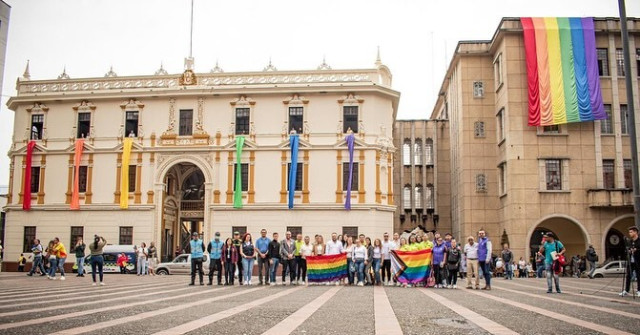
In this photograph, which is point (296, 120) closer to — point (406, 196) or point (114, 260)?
point (406, 196)

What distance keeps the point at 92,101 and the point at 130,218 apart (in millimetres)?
8751

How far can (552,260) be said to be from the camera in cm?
1802

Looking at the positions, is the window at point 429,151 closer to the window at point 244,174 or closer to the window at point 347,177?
the window at point 347,177

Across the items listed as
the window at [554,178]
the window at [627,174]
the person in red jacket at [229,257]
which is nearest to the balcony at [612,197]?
the window at [627,174]

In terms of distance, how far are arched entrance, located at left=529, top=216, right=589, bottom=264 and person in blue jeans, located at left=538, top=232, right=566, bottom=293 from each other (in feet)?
71.4

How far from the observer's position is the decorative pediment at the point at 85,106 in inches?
1658

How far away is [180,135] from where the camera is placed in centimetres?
4097

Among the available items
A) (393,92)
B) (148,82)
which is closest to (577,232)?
(393,92)

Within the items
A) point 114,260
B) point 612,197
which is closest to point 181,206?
point 114,260

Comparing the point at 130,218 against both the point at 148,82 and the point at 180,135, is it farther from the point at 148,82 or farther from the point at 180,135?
the point at 148,82

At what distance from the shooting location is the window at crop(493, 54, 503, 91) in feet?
135

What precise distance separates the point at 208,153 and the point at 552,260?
26956mm

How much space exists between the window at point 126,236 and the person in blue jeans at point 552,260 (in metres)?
28.9

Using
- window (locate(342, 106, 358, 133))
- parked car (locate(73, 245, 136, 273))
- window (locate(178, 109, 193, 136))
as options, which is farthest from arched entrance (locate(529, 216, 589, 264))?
parked car (locate(73, 245, 136, 273))
